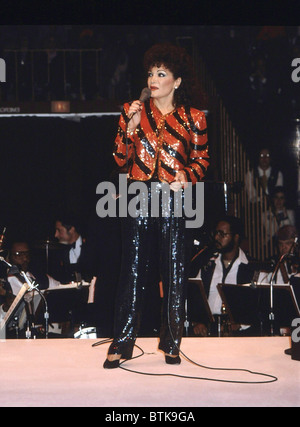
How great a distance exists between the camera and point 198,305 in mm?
5570

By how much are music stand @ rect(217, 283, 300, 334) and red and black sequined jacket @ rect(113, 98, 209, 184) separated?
1.83 metres

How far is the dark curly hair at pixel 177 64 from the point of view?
12.1ft

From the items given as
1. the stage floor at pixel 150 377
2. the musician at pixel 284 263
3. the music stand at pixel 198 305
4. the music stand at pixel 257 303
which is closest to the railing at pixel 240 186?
the musician at pixel 284 263

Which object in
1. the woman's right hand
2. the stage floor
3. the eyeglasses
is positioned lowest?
the stage floor

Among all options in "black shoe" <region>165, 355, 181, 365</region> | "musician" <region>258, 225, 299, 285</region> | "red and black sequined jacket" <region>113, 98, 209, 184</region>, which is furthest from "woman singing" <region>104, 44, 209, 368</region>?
"musician" <region>258, 225, 299, 285</region>

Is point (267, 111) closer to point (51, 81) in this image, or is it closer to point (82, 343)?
point (51, 81)

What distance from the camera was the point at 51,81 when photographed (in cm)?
1051

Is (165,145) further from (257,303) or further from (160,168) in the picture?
(257,303)

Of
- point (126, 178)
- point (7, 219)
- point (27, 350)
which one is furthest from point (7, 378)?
point (7, 219)

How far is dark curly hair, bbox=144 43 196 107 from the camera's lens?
3691 millimetres

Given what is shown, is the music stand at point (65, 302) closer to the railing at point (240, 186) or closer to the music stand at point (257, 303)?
the music stand at point (257, 303)

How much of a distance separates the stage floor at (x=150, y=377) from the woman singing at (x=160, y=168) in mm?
258

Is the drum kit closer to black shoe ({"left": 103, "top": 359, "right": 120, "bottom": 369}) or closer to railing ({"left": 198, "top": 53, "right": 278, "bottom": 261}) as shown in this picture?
black shoe ({"left": 103, "top": 359, "right": 120, "bottom": 369})

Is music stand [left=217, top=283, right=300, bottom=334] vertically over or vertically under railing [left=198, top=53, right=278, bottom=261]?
under
